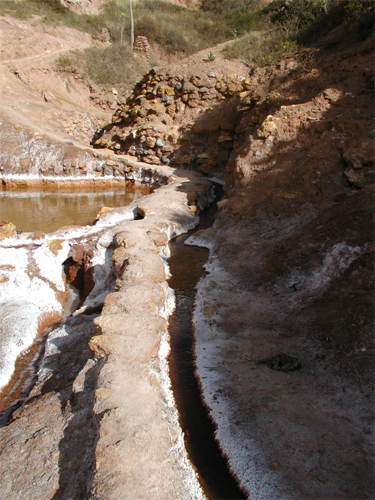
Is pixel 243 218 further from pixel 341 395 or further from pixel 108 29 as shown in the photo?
pixel 108 29

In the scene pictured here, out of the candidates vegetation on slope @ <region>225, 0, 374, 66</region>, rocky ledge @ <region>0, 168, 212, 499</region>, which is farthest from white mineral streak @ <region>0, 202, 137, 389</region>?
vegetation on slope @ <region>225, 0, 374, 66</region>

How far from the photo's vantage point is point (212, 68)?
15.5 metres

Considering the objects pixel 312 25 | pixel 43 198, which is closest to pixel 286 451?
pixel 43 198

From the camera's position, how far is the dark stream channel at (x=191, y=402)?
3045 mm

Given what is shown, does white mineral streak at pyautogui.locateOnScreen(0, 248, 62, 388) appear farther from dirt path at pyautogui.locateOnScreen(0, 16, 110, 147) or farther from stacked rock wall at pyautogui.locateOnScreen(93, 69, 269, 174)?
dirt path at pyautogui.locateOnScreen(0, 16, 110, 147)

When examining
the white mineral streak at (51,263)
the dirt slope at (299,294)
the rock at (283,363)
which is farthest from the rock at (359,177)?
the white mineral streak at (51,263)

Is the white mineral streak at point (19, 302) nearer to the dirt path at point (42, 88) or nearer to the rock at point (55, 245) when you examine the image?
the rock at point (55, 245)

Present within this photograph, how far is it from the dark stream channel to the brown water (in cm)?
413

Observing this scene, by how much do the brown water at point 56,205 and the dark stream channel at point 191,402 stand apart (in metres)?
4.13

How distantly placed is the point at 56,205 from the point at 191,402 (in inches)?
343

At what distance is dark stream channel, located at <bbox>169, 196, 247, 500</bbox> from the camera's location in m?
3.04

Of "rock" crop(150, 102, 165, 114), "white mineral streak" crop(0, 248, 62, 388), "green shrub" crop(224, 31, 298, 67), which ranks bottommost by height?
"white mineral streak" crop(0, 248, 62, 388)

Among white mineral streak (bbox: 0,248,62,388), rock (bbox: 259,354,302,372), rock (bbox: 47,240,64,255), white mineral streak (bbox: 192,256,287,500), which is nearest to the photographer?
white mineral streak (bbox: 192,256,287,500)

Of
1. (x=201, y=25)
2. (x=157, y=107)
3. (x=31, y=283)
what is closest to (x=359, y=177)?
(x=31, y=283)
